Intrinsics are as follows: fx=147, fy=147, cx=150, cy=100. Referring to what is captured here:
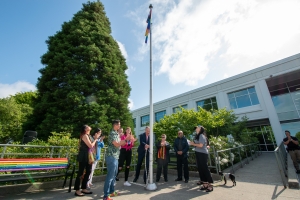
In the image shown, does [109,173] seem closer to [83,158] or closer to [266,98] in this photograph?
[83,158]

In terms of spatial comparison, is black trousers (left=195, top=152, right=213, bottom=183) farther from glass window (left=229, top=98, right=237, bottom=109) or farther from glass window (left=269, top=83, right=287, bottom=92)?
glass window (left=269, top=83, right=287, bottom=92)

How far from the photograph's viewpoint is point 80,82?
8.37 meters

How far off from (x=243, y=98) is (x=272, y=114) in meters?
2.98

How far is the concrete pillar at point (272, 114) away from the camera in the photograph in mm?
13391

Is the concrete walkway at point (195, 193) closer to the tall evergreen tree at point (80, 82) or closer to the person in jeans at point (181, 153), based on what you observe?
the person in jeans at point (181, 153)

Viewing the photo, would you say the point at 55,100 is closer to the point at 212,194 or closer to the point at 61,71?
the point at 61,71

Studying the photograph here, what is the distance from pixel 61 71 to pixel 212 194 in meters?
9.50

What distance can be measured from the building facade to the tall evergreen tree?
40.9 ft

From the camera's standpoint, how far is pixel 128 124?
9625 millimetres

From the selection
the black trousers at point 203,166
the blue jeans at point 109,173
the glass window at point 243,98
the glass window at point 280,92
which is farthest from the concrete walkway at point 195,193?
the glass window at point 280,92

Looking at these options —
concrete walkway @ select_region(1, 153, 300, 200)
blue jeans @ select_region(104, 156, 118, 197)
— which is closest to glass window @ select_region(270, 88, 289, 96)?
concrete walkway @ select_region(1, 153, 300, 200)

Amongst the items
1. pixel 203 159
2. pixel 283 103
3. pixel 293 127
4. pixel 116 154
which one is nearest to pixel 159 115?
pixel 283 103

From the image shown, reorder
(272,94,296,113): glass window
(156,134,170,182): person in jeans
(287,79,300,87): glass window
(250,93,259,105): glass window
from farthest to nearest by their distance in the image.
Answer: (250,93,259,105): glass window, (287,79,300,87): glass window, (272,94,296,113): glass window, (156,134,170,182): person in jeans

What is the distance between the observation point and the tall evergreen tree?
7.94 meters
